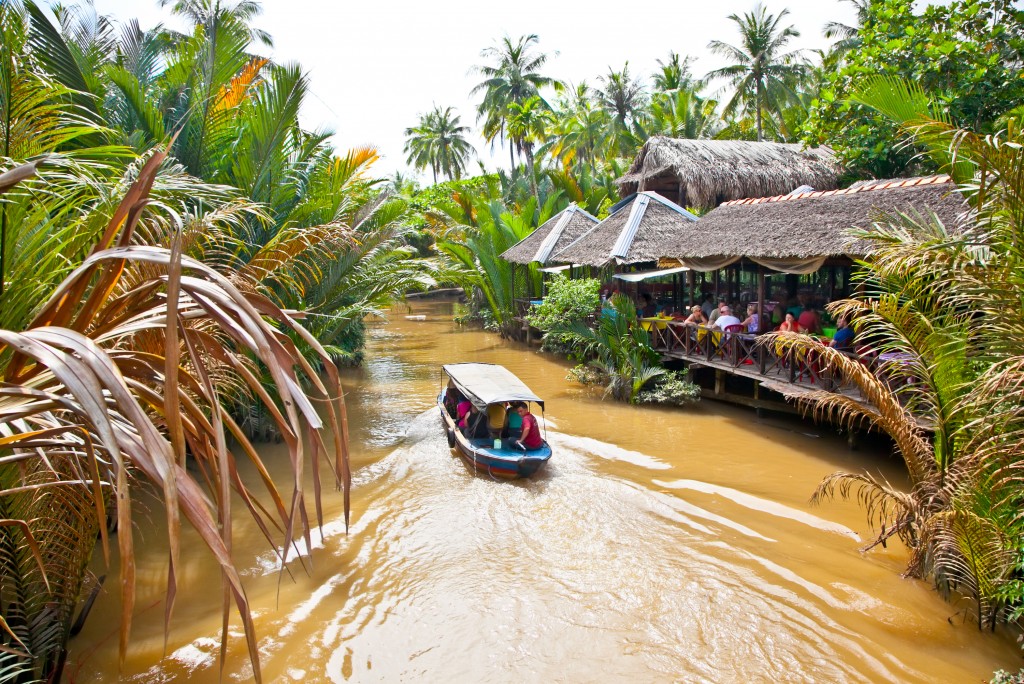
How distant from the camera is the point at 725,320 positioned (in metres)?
12.8

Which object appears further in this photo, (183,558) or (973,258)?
(183,558)

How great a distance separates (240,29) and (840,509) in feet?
35.2

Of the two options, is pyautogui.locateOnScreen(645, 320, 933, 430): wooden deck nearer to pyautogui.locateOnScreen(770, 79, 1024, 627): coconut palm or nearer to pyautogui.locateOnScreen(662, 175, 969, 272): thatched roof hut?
pyautogui.locateOnScreen(662, 175, 969, 272): thatched roof hut

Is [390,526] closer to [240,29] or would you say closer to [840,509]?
[840,509]

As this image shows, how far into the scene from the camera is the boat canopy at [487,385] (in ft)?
32.7

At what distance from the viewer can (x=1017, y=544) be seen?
5.23 metres

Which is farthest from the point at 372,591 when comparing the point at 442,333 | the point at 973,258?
the point at 442,333

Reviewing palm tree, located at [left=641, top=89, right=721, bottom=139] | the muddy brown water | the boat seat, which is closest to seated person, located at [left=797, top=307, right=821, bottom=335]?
the muddy brown water

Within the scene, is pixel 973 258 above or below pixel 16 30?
below

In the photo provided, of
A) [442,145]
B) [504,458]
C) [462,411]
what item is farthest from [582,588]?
[442,145]

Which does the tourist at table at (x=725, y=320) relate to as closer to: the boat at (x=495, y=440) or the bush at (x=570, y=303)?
the bush at (x=570, y=303)

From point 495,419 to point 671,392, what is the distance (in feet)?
15.0

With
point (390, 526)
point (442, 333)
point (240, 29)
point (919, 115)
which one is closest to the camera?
point (919, 115)

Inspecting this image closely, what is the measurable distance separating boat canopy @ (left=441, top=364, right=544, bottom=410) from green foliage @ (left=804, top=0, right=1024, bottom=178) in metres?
9.17
